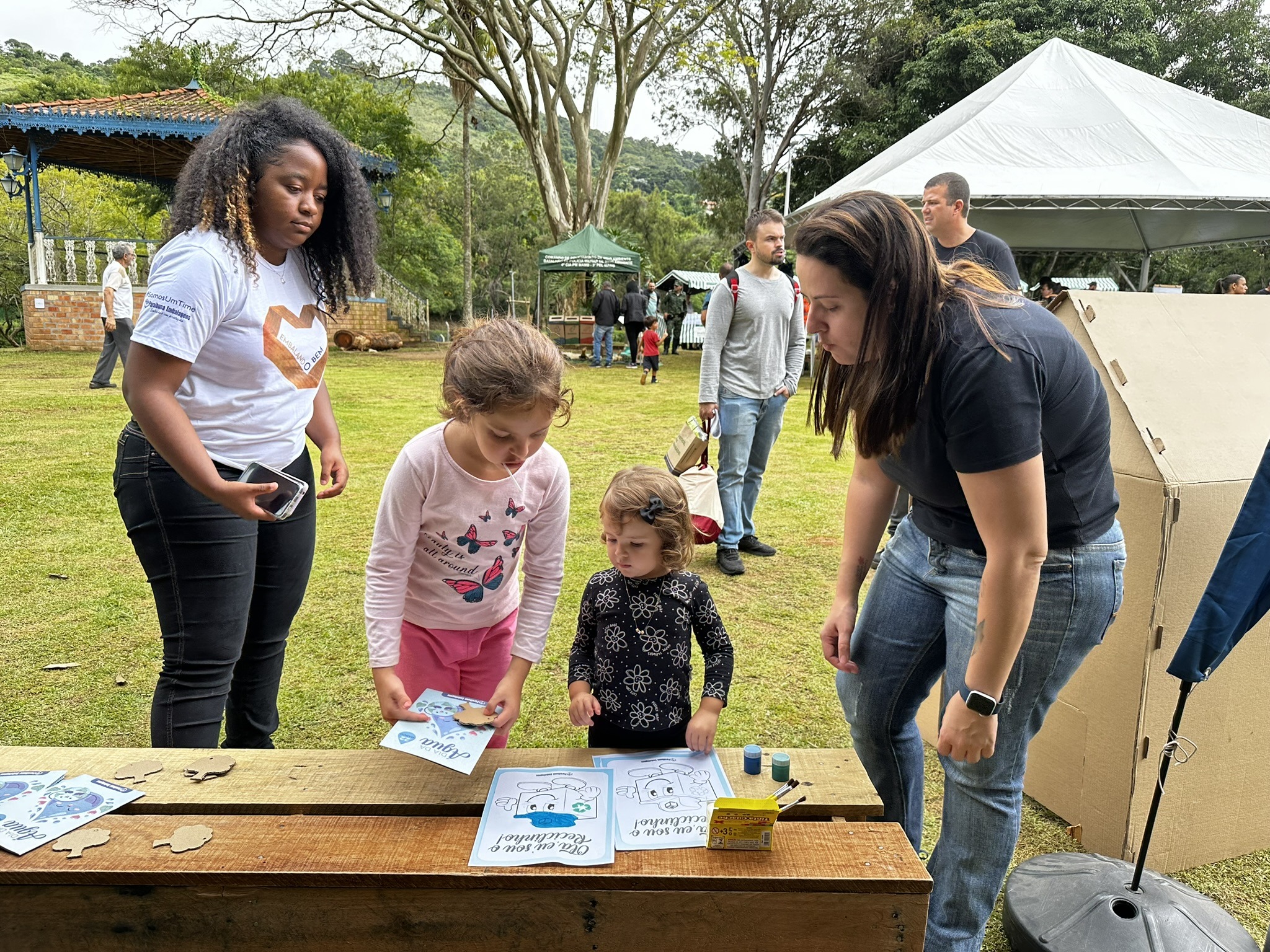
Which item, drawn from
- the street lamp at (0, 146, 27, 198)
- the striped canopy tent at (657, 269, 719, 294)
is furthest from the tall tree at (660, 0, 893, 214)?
the street lamp at (0, 146, 27, 198)

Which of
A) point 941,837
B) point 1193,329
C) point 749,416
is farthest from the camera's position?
point 749,416

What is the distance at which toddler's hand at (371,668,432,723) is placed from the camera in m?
1.77

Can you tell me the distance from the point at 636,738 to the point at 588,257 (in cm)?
1566

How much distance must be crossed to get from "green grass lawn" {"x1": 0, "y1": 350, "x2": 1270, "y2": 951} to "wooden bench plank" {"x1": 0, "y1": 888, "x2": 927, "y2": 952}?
0.95 metres

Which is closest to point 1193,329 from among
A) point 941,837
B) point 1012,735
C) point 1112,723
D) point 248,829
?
point 1112,723

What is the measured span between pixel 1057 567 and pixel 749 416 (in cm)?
305

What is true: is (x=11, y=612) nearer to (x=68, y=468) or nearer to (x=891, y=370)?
(x=68, y=468)

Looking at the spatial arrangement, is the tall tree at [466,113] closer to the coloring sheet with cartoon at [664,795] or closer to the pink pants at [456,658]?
the pink pants at [456,658]

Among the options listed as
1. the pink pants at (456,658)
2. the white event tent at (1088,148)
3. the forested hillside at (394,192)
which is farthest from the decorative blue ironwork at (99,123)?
the pink pants at (456,658)

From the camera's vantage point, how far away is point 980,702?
60.3 inches

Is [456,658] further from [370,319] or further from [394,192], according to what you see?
[394,192]

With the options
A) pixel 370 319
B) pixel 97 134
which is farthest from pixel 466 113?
pixel 97 134

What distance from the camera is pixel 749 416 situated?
4.61 metres

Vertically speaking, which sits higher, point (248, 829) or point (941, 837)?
point (248, 829)
